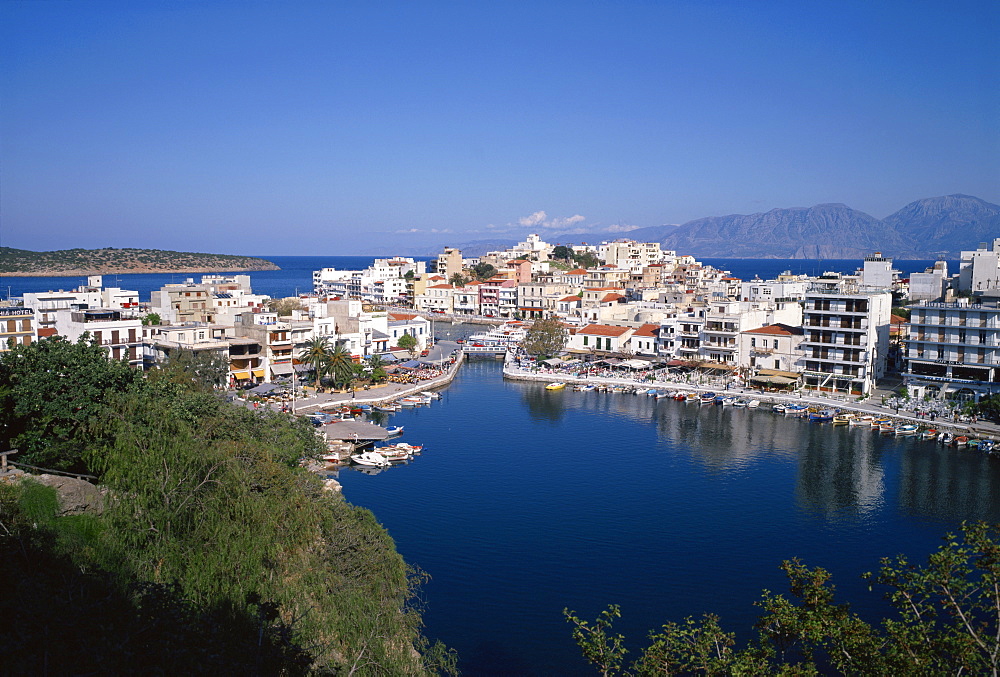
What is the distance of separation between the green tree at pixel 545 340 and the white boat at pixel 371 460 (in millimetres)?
18281

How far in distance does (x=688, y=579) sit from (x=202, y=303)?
30147 mm

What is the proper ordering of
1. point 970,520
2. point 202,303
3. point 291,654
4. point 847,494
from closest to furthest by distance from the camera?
point 291,654 < point 970,520 < point 847,494 < point 202,303

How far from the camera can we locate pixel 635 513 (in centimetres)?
1688

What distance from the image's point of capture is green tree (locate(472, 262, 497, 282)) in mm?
76938

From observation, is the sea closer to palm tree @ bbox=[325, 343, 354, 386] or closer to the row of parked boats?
A: the row of parked boats

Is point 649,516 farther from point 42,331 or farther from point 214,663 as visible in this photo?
point 42,331

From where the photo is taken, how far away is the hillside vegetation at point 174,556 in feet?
18.4

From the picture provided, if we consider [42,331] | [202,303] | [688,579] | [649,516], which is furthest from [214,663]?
[202,303]

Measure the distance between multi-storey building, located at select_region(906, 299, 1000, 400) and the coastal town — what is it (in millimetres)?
45

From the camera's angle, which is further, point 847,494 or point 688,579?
point 847,494

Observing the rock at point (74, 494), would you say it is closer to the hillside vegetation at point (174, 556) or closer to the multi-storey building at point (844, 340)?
the hillside vegetation at point (174, 556)

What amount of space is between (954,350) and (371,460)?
20847mm

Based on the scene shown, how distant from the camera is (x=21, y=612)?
554 cm

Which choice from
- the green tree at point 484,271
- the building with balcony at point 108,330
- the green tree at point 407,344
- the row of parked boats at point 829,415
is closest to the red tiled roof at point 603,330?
the row of parked boats at point 829,415
